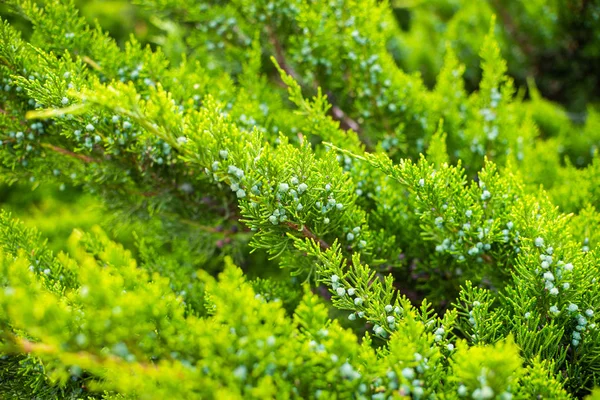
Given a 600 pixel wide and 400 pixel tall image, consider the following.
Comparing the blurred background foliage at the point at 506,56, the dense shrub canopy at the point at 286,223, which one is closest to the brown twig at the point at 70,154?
the dense shrub canopy at the point at 286,223


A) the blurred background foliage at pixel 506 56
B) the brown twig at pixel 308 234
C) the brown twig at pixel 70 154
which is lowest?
the brown twig at pixel 70 154

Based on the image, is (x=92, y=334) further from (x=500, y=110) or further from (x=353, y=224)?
(x=500, y=110)

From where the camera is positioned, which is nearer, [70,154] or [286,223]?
[286,223]

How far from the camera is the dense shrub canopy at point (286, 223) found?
0.88 m

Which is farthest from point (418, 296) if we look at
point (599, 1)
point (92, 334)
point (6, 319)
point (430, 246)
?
point (599, 1)

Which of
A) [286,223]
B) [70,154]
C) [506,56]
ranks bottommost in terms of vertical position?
[70,154]

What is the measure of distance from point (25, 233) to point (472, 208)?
1.23m

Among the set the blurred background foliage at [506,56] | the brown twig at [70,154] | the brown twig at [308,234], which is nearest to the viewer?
the brown twig at [308,234]

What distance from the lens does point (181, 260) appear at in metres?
1.75

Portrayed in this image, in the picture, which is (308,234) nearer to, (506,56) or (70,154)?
(70,154)

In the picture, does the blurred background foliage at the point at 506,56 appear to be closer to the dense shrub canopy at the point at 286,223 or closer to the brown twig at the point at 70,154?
the dense shrub canopy at the point at 286,223

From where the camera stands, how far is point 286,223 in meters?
1.14

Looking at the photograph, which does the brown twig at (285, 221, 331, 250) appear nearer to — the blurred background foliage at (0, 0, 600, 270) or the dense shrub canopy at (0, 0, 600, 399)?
the dense shrub canopy at (0, 0, 600, 399)

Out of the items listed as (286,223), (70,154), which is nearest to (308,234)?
(286,223)
